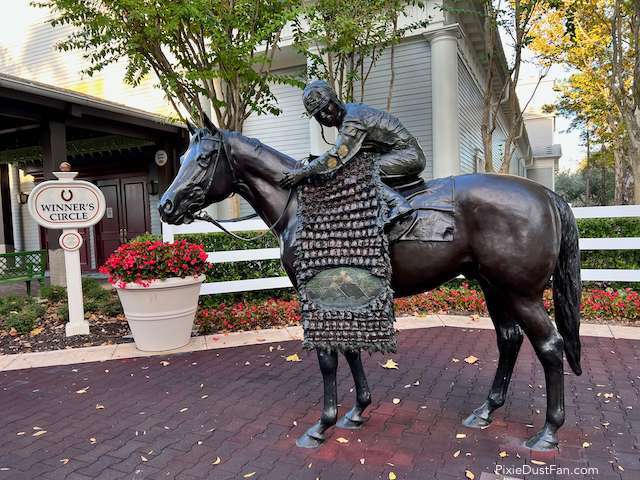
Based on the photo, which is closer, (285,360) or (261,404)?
(261,404)

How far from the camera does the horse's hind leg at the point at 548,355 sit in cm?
275

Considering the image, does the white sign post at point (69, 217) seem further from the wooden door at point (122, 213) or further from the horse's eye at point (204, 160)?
the wooden door at point (122, 213)

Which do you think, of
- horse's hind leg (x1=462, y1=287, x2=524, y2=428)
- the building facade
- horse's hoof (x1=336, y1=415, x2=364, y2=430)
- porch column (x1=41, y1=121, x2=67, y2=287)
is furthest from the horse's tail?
porch column (x1=41, y1=121, x2=67, y2=287)

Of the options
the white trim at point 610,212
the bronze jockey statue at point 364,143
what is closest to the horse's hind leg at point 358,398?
the bronze jockey statue at point 364,143

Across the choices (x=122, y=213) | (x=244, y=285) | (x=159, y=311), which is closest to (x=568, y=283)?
(x=159, y=311)

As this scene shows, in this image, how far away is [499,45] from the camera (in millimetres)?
11969

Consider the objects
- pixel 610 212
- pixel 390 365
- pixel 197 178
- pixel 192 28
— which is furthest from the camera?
pixel 192 28

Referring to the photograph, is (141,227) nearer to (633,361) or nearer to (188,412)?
(188,412)

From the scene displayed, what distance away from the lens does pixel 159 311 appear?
5133 mm

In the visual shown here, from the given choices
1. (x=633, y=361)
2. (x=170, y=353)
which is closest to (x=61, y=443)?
(x=170, y=353)

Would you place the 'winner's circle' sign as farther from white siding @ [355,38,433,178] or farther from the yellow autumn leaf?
white siding @ [355,38,433,178]

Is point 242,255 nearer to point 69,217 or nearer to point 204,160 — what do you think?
point 69,217

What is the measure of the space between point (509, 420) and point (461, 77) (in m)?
9.91

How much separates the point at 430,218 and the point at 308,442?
169 centimetres
